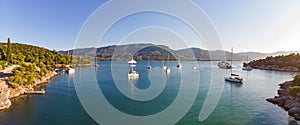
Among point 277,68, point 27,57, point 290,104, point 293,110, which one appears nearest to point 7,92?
point 293,110

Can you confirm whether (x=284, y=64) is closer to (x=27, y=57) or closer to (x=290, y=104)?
(x=290, y=104)

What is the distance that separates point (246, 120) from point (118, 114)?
986cm

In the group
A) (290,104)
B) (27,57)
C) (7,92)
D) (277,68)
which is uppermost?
(27,57)

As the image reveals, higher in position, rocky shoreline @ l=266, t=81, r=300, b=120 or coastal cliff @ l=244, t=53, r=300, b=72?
coastal cliff @ l=244, t=53, r=300, b=72

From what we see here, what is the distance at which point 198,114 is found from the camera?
16.8 meters

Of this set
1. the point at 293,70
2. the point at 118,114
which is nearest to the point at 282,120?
the point at 118,114

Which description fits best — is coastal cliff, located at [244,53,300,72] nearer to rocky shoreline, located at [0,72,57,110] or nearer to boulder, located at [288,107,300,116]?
boulder, located at [288,107,300,116]

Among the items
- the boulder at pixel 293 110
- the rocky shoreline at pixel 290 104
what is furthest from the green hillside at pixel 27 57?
the boulder at pixel 293 110

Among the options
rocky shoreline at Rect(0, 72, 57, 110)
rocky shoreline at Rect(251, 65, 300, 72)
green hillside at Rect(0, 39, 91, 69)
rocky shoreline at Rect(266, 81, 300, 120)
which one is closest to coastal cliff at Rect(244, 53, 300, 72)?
rocky shoreline at Rect(251, 65, 300, 72)

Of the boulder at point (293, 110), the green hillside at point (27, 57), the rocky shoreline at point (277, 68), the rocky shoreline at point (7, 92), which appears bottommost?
the boulder at point (293, 110)

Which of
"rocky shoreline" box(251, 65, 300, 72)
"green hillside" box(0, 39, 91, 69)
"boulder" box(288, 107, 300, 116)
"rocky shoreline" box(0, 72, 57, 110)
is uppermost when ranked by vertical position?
"green hillside" box(0, 39, 91, 69)

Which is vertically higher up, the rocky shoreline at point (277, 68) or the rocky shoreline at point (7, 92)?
the rocky shoreline at point (277, 68)

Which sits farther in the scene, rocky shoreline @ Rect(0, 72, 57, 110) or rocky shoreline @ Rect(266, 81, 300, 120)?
rocky shoreline @ Rect(0, 72, 57, 110)

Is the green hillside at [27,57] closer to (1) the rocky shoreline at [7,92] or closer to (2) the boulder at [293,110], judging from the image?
(1) the rocky shoreline at [7,92]
